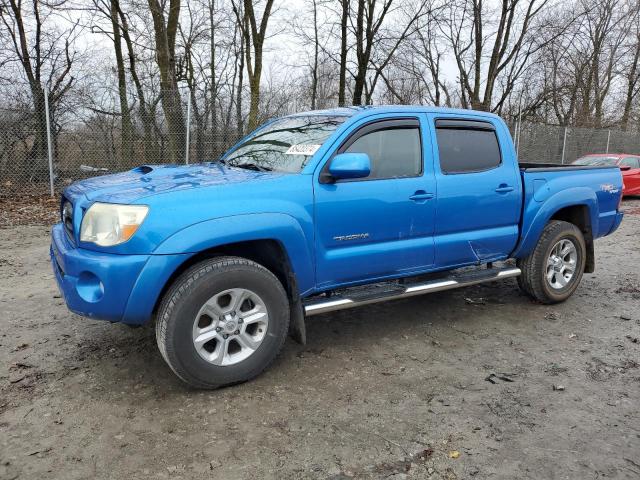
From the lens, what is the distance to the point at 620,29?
29703 mm

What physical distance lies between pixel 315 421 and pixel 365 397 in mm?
415

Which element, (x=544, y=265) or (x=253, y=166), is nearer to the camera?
(x=253, y=166)

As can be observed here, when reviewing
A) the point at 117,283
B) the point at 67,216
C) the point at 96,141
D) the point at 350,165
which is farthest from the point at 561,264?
the point at 96,141

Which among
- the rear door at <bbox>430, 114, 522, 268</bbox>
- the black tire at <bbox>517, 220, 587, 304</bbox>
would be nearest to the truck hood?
the rear door at <bbox>430, 114, 522, 268</bbox>

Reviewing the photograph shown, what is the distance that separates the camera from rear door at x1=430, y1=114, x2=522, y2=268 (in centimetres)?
404

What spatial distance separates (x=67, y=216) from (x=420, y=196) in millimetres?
2570

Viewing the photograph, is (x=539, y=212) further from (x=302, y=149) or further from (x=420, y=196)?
(x=302, y=149)

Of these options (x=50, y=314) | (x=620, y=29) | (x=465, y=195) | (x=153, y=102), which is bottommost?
(x=50, y=314)

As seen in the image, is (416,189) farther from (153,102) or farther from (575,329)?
(153,102)

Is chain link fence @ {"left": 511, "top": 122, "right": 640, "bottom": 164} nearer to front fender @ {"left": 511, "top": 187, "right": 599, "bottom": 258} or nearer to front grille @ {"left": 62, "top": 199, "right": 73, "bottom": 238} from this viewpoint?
front fender @ {"left": 511, "top": 187, "right": 599, "bottom": 258}

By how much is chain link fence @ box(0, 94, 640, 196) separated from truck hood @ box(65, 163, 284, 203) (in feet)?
24.6

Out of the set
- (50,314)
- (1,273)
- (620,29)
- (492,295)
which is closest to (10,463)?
(50,314)

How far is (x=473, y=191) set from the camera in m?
4.14

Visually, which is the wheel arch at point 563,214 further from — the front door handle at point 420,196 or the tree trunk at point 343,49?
the tree trunk at point 343,49
